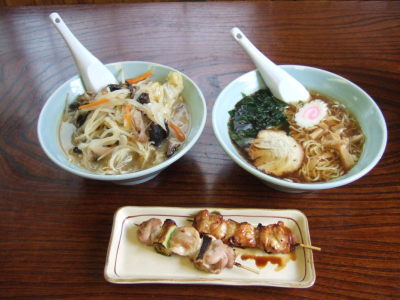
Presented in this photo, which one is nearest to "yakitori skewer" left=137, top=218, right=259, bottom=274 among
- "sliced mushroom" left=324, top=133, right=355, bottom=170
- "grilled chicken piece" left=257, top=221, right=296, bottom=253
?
"grilled chicken piece" left=257, top=221, right=296, bottom=253

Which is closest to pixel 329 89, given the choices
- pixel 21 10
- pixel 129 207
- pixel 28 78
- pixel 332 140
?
pixel 332 140

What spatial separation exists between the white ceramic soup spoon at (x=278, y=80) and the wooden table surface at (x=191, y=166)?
0.31m

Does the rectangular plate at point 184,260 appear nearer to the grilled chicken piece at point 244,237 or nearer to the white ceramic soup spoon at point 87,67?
the grilled chicken piece at point 244,237

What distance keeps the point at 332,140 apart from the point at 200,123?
62 centimetres

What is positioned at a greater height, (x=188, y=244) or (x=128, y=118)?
(x=128, y=118)

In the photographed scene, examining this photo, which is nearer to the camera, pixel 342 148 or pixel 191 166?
pixel 342 148

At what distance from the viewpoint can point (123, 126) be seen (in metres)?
1.43

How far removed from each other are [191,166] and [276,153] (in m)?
0.40

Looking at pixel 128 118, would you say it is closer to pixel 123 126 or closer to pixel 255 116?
pixel 123 126

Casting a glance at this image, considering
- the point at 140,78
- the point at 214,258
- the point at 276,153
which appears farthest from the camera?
the point at 140,78

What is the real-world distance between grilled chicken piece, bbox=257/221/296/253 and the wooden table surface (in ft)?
0.42

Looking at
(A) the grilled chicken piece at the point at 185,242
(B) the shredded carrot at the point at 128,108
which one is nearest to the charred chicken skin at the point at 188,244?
(A) the grilled chicken piece at the point at 185,242

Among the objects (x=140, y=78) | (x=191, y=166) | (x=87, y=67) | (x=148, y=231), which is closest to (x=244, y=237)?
(x=148, y=231)

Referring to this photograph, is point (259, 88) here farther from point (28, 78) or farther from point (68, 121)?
point (28, 78)
